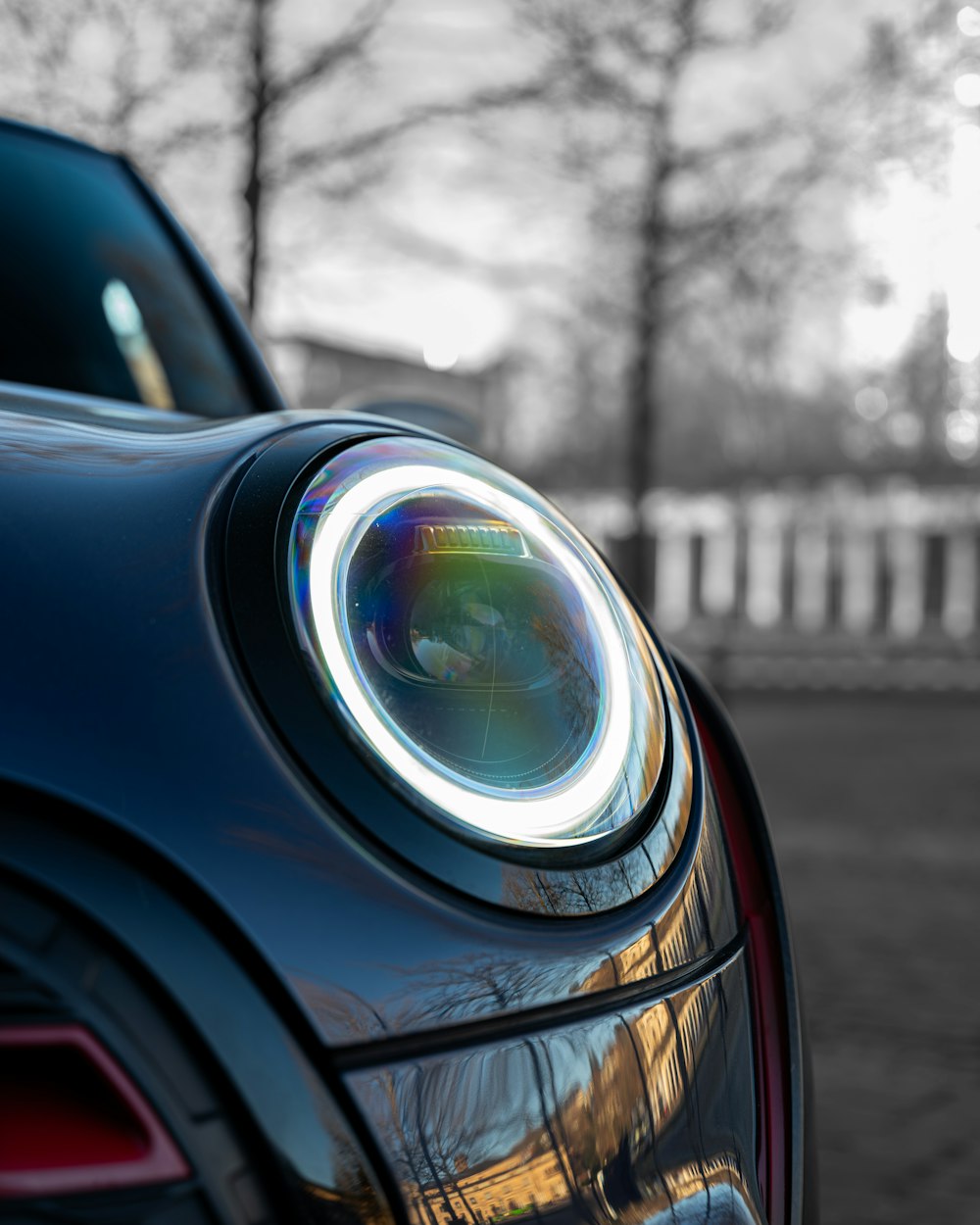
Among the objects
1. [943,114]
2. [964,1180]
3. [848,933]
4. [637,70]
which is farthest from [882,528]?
[964,1180]

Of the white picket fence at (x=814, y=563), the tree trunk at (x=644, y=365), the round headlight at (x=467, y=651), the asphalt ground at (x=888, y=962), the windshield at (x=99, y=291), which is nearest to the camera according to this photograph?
the round headlight at (x=467, y=651)

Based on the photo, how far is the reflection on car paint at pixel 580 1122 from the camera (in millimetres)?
755

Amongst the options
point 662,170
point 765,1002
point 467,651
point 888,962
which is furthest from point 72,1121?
point 662,170

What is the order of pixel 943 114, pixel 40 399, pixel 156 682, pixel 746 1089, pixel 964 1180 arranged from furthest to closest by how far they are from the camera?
pixel 943 114 < pixel 964 1180 < pixel 40 399 < pixel 746 1089 < pixel 156 682

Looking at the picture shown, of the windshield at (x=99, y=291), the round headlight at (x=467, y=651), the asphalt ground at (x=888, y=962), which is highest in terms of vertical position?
the windshield at (x=99, y=291)

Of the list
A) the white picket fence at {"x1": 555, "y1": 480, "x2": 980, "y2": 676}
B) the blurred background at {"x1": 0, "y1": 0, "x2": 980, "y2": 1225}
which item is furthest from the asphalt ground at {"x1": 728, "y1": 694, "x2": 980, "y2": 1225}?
the white picket fence at {"x1": 555, "y1": 480, "x2": 980, "y2": 676}

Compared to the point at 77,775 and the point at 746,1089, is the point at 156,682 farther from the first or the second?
the point at 746,1089

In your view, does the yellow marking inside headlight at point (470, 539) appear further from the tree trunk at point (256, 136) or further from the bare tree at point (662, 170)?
the bare tree at point (662, 170)

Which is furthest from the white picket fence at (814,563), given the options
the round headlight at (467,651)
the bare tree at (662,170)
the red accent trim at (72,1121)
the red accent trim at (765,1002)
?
the red accent trim at (72,1121)

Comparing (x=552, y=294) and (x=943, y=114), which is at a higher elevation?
(x=943, y=114)

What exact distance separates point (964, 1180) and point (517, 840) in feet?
7.18

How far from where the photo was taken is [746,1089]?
3.17ft

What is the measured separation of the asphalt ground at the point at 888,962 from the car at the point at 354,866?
592 mm

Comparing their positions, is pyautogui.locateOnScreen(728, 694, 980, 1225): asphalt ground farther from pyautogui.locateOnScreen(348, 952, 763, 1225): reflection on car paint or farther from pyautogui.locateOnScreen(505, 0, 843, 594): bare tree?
pyautogui.locateOnScreen(505, 0, 843, 594): bare tree
